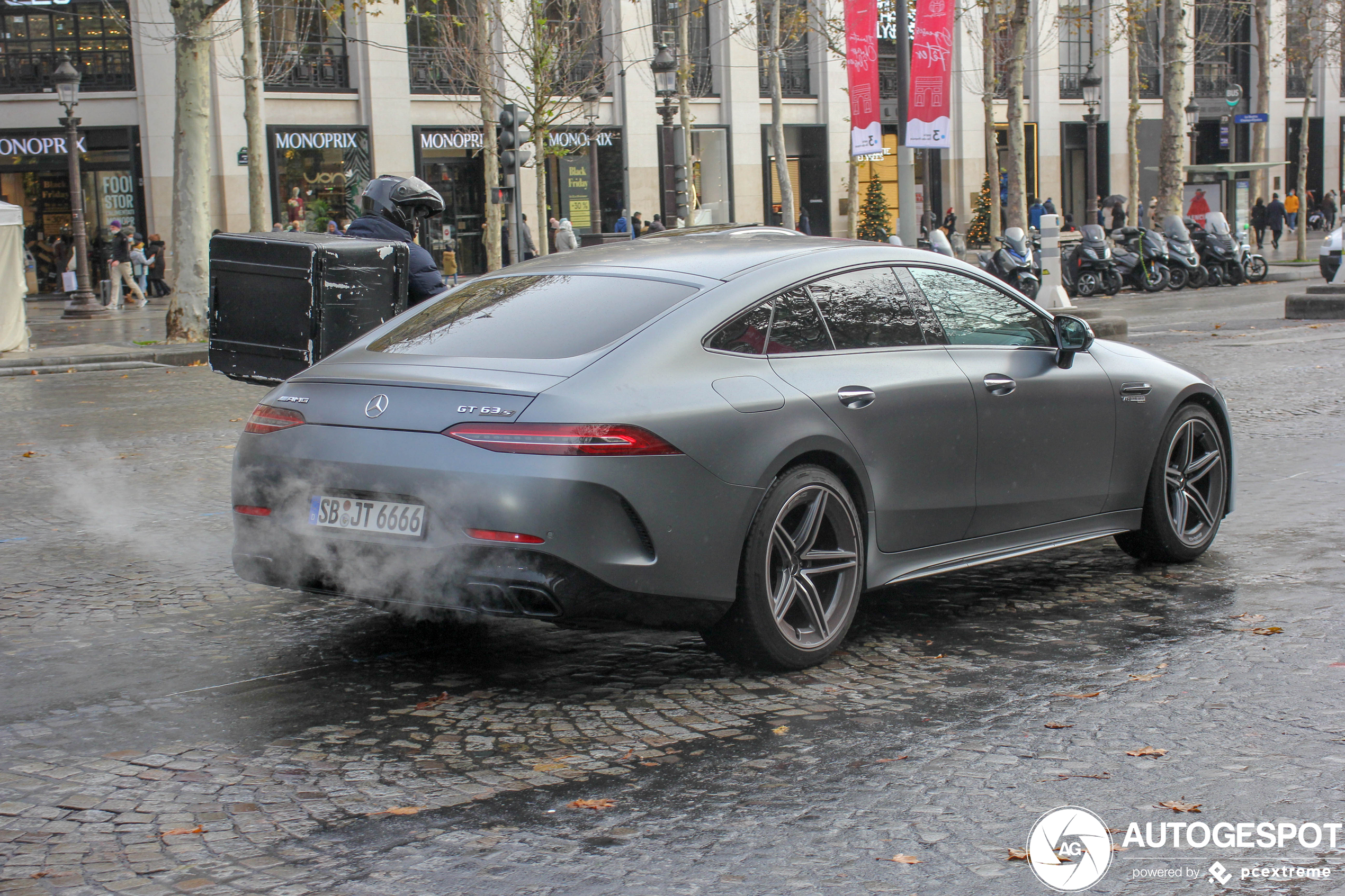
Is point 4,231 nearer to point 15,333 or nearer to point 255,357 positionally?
point 15,333

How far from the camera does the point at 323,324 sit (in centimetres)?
726

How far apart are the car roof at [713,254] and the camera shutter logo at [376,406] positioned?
3.17 ft

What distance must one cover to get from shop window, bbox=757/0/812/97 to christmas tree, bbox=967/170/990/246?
6951 mm

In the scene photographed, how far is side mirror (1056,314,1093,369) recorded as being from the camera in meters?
5.99

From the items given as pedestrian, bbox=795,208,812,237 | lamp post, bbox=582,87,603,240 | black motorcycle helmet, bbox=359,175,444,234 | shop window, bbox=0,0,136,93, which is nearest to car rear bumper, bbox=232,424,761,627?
black motorcycle helmet, bbox=359,175,444,234

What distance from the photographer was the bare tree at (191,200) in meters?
22.6

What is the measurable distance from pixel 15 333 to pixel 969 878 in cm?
2192

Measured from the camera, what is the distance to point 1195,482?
6.74 m

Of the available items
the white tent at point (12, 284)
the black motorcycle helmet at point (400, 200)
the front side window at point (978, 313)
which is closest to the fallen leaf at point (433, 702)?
the front side window at point (978, 313)

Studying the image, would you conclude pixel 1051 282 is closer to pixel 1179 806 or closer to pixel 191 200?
pixel 191 200

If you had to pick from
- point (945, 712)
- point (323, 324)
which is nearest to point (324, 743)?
point (945, 712)

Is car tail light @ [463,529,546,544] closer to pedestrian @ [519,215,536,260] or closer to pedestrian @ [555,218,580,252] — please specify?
pedestrian @ [519,215,536,260]

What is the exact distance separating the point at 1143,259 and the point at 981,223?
21318mm

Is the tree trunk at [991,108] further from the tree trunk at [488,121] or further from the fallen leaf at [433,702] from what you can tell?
the fallen leaf at [433,702]
